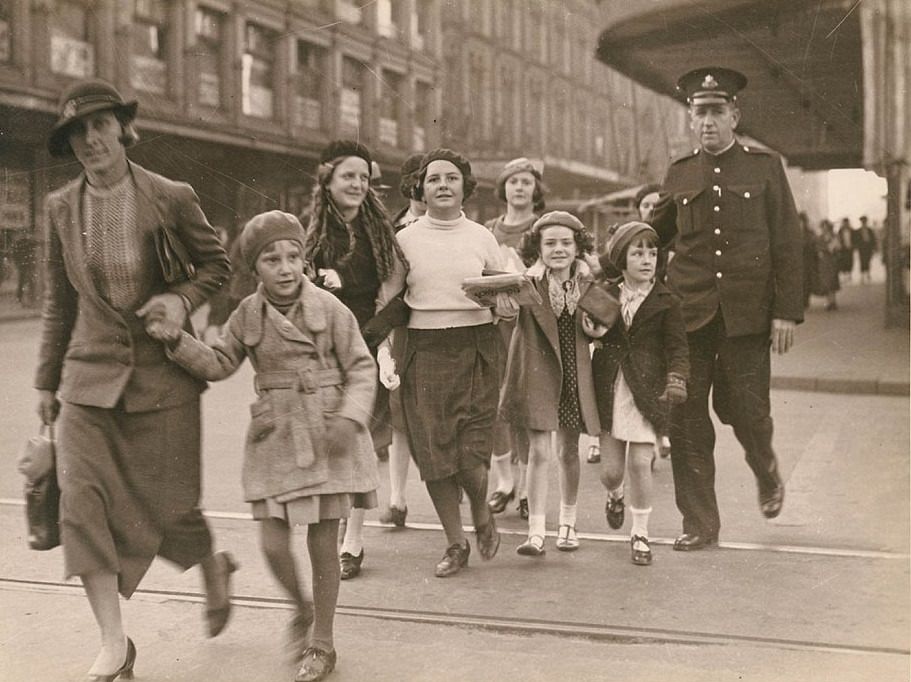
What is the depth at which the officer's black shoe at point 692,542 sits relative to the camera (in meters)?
4.95

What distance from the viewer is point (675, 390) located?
4.77 m

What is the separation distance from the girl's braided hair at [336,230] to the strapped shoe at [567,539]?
1.43m

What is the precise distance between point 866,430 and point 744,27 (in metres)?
3.50

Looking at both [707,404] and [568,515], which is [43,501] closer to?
[568,515]

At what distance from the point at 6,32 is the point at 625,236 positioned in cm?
330

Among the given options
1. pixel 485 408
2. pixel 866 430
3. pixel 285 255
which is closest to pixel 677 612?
pixel 485 408

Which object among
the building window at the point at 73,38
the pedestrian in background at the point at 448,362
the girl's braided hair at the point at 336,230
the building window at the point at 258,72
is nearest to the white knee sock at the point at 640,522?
the pedestrian in background at the point at 448,362

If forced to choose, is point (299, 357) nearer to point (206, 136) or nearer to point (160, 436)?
point (160, 436)

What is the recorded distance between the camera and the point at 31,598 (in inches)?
168

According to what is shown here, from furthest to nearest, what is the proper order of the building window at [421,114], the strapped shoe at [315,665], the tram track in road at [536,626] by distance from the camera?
the building window at [421,114]
the tram track in road at [536,626]
the strapped shoe at [315,665]

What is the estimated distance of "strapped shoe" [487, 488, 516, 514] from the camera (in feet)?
19.2

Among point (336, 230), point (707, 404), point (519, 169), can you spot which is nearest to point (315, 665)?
point (336, 230)

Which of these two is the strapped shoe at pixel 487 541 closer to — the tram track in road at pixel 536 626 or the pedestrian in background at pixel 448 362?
the pedestrian in background at pixel 448 362

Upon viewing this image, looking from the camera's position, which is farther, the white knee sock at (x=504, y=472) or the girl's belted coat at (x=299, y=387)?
the white knee sock at (x=504, y=472)
